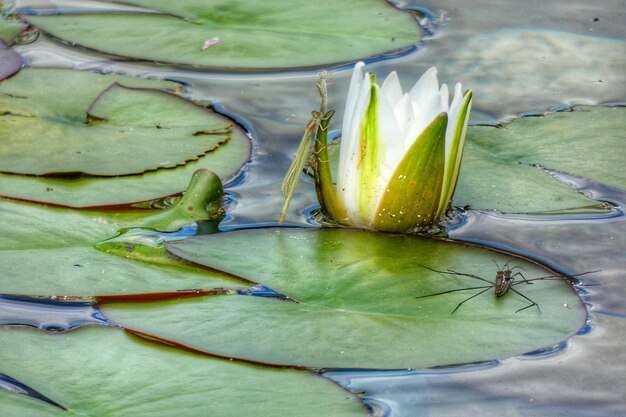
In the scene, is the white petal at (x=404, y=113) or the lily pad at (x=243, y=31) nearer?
the white petal at (x=404, y=113)

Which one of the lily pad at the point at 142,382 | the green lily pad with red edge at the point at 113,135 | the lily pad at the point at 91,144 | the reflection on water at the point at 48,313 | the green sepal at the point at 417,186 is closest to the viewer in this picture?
the lily pad at the point at 142,382

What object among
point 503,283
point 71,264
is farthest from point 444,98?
point 71,264

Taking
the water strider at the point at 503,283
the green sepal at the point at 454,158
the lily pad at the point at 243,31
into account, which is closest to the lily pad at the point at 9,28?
the lily pad at the point at 243,31

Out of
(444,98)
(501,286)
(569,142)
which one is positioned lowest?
(501,286)

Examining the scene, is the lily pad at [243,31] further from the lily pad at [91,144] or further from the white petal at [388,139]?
the white petal at [388,139]

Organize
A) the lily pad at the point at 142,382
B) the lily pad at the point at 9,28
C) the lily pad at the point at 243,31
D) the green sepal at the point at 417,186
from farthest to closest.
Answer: the lily pad at the point at 9,28 < the lily pad at the point at 243,31 < the green sepal at the point at 417,186 < the lily pad at the point at 142,382

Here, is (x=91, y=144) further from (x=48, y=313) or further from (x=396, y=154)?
(x=396, y=154)

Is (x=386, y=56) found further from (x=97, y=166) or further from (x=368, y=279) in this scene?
(x=368, y=279)
